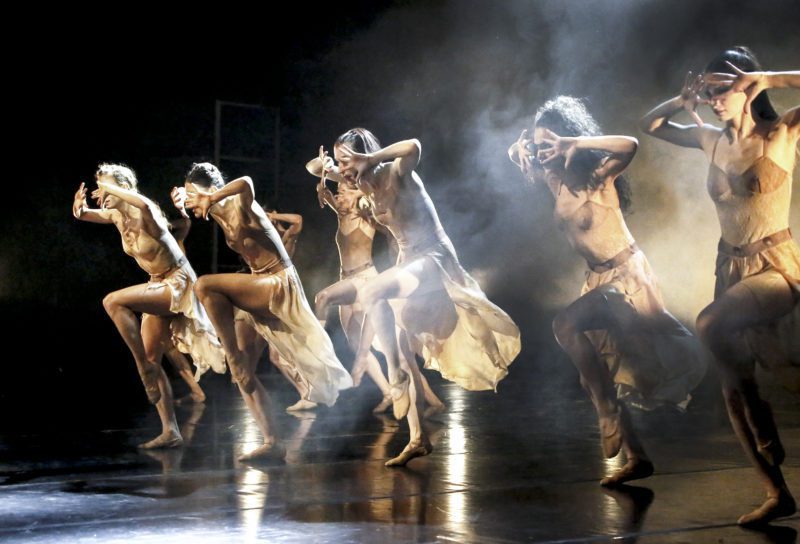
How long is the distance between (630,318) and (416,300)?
3.44ft

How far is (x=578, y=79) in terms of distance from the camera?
9.21 meters

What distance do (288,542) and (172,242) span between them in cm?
332

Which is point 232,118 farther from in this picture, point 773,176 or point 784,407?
point 773,176

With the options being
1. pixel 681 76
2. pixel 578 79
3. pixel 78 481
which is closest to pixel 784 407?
pixel 681 76

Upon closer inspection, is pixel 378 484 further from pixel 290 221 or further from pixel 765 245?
pixel 290 221

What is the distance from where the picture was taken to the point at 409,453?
16.7 feet

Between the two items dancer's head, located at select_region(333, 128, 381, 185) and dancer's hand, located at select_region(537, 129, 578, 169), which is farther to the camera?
dancer's head, located at select_region(333, 128, 381, 185)

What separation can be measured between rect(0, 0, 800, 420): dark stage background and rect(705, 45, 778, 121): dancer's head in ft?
18.9

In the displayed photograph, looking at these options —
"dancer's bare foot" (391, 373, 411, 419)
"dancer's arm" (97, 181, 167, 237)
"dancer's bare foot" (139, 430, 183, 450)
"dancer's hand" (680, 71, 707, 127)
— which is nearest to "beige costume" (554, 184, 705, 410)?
"dancer's hand" (680, 71, 707, 127)

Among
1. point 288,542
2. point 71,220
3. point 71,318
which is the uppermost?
point 71,220

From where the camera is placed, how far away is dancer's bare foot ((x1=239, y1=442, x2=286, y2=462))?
5.34 m

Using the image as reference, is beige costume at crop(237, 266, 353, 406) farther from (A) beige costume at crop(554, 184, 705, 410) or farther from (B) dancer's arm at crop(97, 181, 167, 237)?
(A) beige costume at crop(554, 184, 705, 410)

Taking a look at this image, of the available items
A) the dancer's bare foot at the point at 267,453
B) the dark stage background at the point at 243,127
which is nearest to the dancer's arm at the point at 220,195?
the dancer's bare foot at the point at 267,453

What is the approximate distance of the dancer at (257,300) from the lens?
5484mm
